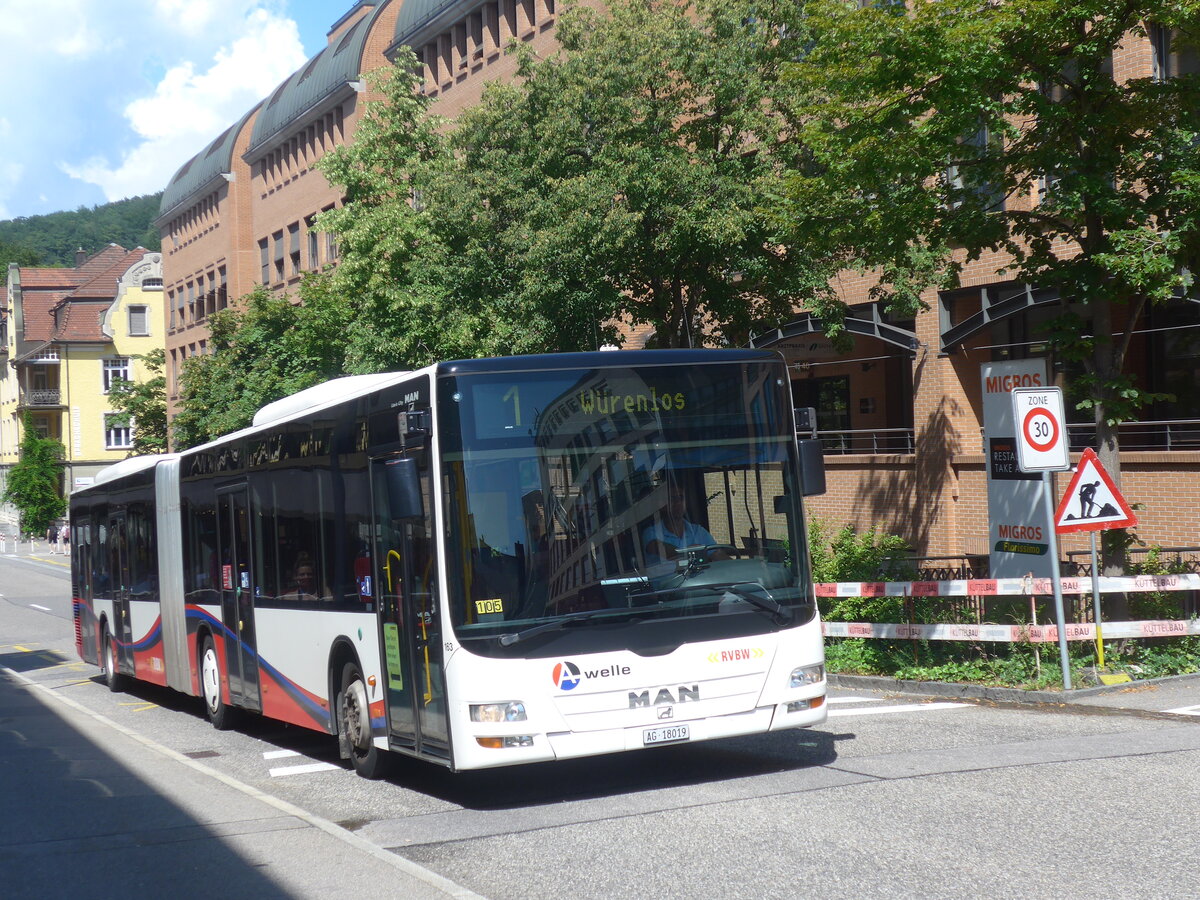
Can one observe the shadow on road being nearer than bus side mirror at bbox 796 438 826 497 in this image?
Yes

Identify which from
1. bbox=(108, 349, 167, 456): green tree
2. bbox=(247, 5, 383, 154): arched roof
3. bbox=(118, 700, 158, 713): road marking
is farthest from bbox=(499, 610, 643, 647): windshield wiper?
bbox=(108, 349, 167, 456): green tree

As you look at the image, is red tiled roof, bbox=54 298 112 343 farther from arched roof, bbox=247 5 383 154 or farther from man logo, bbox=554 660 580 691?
Answer: man logo, bbox=554 660 580 691

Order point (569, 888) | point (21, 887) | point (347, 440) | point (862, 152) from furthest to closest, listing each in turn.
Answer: point (862, 152)
point (347, 440)
point (21, 887)
point (569, 888)

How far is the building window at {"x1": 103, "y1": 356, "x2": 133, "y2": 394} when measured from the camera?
92312 mm

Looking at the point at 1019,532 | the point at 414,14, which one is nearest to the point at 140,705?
the point at 1019,532

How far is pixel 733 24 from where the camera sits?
19.2 m

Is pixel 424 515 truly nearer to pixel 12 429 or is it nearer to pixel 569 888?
pixel 569 888

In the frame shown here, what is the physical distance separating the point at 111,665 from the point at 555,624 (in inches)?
522

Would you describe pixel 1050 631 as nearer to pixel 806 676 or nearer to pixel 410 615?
pixel 806 676

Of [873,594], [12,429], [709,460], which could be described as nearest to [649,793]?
[709,460]

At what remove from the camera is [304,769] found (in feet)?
37.2

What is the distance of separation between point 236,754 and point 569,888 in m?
7.00

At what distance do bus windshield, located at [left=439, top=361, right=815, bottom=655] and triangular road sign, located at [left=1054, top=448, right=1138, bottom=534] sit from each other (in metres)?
4.94

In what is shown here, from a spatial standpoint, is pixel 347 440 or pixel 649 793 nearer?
pixel 649 793
